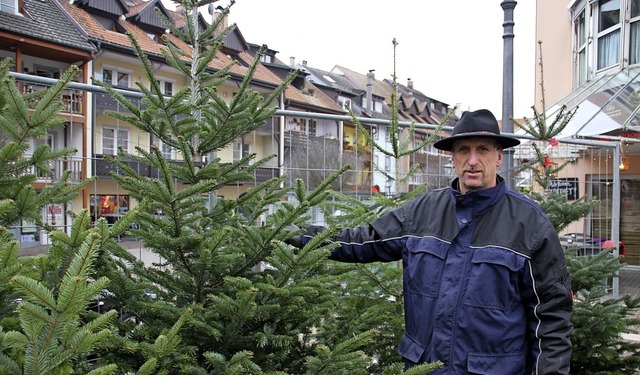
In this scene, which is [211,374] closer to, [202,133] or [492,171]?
[202,133]

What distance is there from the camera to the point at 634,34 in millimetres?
12812

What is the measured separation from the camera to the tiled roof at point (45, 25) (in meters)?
17.0

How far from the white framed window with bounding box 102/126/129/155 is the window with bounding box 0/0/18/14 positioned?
16.6 meters

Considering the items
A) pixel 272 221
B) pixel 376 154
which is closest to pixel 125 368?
pixel 272 221

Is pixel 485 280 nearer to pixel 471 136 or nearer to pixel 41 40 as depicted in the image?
pixel 471 136

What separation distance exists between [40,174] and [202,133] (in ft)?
2.74

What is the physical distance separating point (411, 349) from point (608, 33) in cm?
1388

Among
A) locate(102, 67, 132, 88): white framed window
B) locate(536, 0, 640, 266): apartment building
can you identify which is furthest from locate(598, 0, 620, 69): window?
locate(102, 67, 132, 88): white framed window

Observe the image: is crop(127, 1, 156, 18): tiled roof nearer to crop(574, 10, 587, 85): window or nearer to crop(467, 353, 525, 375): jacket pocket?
crop(574, 10, 587, 85): window

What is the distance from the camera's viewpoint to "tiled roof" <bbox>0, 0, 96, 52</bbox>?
17.0 meters

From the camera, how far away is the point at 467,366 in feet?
7.96

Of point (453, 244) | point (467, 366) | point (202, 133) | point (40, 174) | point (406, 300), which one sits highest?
point (202, 133)

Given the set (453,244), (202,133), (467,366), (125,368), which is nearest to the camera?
(125,368)

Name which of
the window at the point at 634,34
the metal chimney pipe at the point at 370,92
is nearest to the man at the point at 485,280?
the window at the point at 634,34
